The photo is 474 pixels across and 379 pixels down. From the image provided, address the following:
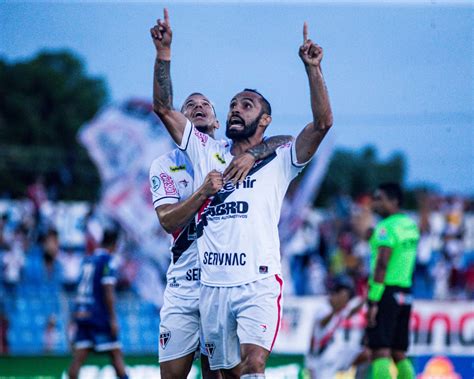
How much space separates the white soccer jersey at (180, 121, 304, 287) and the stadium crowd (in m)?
10.5

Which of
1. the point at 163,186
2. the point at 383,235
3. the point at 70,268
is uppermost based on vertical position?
the point at 163,186

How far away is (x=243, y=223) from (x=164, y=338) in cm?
125

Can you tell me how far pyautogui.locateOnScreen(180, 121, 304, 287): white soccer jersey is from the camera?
6746 mm

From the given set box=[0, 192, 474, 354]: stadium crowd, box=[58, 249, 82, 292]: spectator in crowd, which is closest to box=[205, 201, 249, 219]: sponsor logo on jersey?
box=[0, 192, 474, 354]: stadium crowd

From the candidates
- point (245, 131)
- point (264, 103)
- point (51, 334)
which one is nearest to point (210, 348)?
point (245, 131)

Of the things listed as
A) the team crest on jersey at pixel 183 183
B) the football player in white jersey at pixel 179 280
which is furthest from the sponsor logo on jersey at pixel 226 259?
the team crest on jersey at pixel 183 183

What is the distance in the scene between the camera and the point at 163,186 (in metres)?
7.36

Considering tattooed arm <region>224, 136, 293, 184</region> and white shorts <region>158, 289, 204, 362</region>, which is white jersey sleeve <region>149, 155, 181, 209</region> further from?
white shorts <region>158, 289, 204, 362</region>

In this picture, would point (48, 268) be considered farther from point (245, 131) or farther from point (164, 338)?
point (245, 131)

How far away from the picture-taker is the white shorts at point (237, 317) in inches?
262

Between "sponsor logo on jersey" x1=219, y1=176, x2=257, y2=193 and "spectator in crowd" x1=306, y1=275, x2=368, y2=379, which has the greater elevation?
"sponsor logo on jersey" x1=219, y1=176, x2=257, y2=193

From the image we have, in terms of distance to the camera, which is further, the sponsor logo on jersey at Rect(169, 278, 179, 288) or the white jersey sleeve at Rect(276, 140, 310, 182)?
the sponsor logo on jersey at Rect(169, 278, 179, 288)

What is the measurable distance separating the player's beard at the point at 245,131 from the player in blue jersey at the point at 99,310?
6194 mm

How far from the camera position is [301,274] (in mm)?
22094
